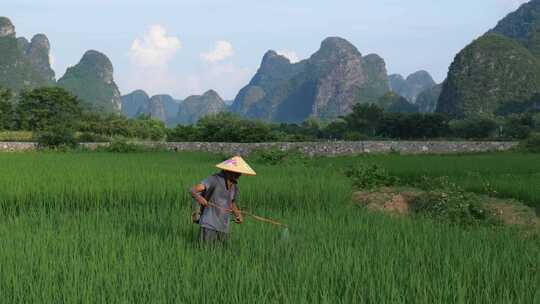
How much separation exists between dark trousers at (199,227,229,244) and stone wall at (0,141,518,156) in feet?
67.2

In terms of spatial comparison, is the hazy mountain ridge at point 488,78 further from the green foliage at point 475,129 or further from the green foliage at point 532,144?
the green foliage at point 532,144

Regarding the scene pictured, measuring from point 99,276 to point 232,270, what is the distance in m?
0.96

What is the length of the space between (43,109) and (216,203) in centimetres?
3579

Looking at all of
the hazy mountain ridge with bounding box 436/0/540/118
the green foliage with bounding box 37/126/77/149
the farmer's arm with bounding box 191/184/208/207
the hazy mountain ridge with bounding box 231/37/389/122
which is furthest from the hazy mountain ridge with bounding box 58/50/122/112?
the farmer's arm with bounding box 191/184/208/207

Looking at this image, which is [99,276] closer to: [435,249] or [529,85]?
[435,249]

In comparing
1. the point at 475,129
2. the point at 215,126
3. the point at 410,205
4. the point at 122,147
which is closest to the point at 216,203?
the point at 410,205

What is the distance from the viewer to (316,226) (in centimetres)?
634

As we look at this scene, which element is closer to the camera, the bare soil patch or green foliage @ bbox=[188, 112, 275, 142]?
the bare soil patch

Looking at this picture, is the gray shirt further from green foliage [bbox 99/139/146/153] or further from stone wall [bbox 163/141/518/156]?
stone wall [bbox 163/141/518/156]

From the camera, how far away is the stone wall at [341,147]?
25844 millimetres

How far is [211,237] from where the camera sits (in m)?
4.96

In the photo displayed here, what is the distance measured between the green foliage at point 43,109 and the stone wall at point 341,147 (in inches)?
450

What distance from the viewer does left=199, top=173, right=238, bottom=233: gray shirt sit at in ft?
16.1

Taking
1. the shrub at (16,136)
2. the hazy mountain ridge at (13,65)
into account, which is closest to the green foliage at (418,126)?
the shrub at (16,136)
